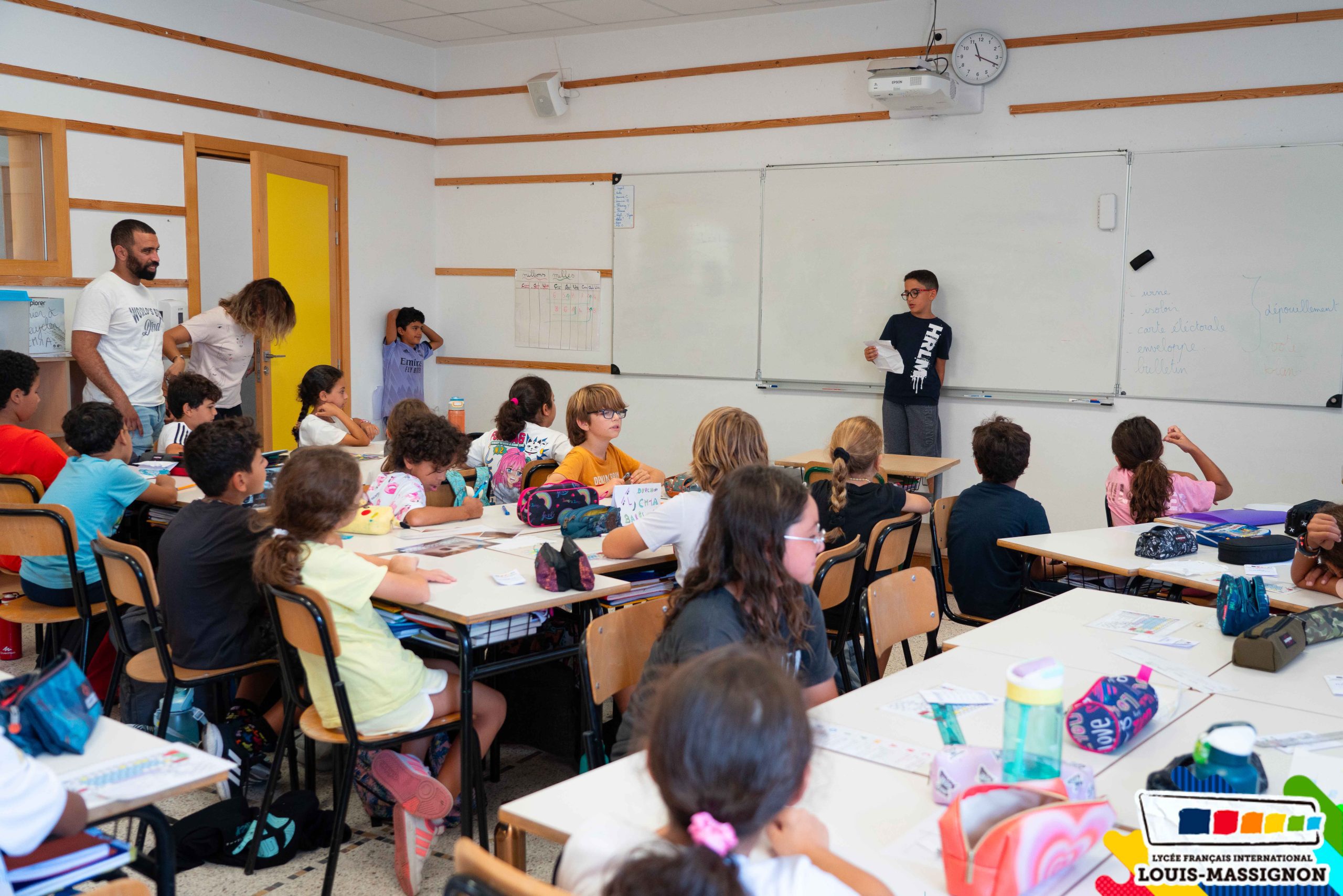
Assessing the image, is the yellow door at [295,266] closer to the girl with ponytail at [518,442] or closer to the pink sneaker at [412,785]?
the girl with ponytail at [518,442]

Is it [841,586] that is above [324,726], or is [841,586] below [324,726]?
above

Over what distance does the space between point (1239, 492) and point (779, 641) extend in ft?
14.5

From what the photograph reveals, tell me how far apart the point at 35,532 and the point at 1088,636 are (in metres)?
3.01

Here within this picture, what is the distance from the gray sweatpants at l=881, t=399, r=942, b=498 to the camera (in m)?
6.10

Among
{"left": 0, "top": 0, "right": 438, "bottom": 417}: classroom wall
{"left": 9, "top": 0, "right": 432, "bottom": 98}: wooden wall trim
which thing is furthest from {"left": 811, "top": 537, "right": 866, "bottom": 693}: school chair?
{"left": 9, "top": 0, "right": 432, "bottom": 98}: wooden wall trim

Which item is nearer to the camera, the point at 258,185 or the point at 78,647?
the point at 78,647

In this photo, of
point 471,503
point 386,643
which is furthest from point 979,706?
point 471,503

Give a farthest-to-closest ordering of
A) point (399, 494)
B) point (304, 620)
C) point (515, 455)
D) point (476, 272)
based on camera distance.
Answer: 1. point (476, 272)
2. point (515, 455)
3. point (399, 494)
4. point (304, 620)

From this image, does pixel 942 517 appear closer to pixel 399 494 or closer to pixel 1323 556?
pixel 1323 556

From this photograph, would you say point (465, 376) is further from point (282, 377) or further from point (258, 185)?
point (258, 185)

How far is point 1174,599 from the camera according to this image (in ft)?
11.6

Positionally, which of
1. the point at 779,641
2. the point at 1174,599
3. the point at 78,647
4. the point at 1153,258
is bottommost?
the point at 78,647

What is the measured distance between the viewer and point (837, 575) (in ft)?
10.2

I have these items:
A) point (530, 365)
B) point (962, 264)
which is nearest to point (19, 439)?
point (530, 365)
